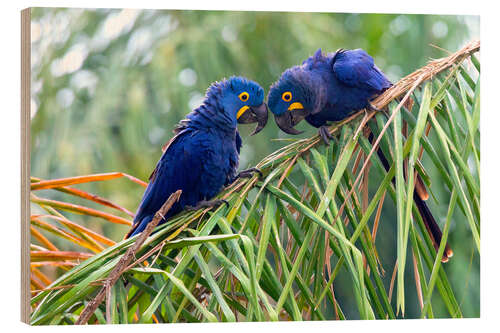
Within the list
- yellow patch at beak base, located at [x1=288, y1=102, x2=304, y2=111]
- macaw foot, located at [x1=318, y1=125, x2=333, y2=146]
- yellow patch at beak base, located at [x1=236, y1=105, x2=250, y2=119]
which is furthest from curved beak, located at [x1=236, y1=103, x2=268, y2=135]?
macaw foot, located at [x1=318, y1=125, x2=333, y2=146]

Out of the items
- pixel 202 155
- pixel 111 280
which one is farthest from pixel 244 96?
pixel 111 280

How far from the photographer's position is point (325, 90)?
8.80ft

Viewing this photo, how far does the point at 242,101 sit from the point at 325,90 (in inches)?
15.5

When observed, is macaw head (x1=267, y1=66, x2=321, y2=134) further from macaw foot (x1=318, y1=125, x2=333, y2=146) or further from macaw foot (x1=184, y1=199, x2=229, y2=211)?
macaw foot (x1=184, y1=199, x2=229, y2=211)

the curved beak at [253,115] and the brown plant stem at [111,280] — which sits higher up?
the curved beak at [253,115]

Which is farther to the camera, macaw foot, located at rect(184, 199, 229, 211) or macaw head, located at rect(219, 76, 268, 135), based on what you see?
macaw head, located at rect(219, 76, 268, 135)

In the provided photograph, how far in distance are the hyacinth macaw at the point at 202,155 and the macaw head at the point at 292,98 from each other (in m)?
0.10

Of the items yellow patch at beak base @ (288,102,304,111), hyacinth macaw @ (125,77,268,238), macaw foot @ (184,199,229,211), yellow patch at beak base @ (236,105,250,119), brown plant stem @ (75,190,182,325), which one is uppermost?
yellow patch at beak base @ (288,102,304,111)

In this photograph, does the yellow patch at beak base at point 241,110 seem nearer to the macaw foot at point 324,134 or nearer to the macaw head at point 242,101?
the macaw head at point 242,101

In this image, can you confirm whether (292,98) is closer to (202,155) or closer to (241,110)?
(241,110)

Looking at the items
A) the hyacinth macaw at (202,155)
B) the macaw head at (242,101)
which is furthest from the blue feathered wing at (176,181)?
the macaw head at (242,101)

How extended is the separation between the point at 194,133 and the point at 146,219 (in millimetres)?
394

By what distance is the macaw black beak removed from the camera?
2646mm

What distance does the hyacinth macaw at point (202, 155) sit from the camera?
8.05 ft
